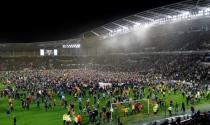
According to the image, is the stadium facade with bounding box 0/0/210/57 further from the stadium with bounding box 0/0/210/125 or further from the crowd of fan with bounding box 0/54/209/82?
the crowd of fan with bounding box 0/54/209/82

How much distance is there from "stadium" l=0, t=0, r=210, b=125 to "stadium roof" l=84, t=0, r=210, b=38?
9.6 inches

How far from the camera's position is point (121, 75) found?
71062 mm

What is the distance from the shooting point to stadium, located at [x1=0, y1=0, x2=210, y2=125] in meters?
35.1

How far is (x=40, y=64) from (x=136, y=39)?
33420mm

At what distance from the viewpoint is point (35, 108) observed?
4078cm

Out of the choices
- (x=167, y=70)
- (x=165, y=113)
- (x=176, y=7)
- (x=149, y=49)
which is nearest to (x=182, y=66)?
(x=167, y=70)

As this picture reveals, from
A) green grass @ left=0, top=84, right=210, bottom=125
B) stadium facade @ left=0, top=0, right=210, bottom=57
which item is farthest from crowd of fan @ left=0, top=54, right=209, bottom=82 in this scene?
A: green grass @ left=0, top=84, right=210, bottom=125

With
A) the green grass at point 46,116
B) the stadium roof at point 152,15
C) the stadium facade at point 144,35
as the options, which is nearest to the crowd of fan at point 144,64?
the stadium facade at point 144,35

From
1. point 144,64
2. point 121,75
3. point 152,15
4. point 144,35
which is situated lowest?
point 121,75

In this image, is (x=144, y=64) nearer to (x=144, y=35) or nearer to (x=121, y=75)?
(x=144, y=35)

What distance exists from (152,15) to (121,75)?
94.5ft

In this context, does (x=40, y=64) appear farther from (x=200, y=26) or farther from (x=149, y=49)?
(x=200, y=26)

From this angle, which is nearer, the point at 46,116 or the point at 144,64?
the point at 46,116

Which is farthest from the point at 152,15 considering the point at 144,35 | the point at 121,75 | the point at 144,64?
the point at 121,75
